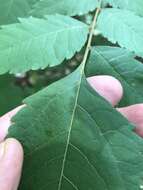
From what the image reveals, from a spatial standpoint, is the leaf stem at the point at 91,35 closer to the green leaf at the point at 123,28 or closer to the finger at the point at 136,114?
the green leaf at the point at 123,28

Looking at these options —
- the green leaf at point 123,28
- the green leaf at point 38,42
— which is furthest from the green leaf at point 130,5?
the green leaf at point 38,42

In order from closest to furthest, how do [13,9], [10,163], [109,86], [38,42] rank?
[10,163], [38,42], [109,86], [13,9]

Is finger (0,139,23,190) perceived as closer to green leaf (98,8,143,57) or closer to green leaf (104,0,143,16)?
green leaf (98,8,143,57)

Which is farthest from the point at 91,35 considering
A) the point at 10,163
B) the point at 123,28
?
the point at 10,163

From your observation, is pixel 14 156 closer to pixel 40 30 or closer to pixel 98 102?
pixel 98 102

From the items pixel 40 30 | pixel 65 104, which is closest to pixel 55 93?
pixel 65 104

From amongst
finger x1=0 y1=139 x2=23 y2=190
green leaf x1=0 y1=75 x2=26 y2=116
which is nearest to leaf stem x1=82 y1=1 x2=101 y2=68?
finger x1=0 y1=139 x2=23 y2=190

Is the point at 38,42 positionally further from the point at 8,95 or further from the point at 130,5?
Answer: the point at 8,95
